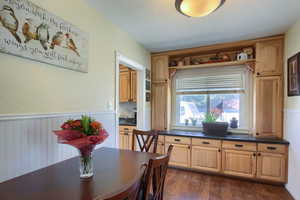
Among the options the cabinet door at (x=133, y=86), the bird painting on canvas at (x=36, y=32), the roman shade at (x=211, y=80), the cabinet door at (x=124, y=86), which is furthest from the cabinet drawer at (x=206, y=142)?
the bird painting on canvas at (x=36, y=32)

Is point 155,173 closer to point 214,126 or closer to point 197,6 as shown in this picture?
point 197,6

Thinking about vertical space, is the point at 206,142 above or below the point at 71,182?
below

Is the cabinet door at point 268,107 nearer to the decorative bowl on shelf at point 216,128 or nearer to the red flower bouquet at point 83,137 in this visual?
the decorative bowl on shelf at point 216,128

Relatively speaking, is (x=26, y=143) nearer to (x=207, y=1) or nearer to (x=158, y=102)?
(x=207, y=1)

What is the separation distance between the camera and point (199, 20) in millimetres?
2295

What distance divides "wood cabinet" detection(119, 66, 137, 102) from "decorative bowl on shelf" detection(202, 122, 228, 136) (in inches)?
71.2

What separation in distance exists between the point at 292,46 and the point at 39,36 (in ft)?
11.0

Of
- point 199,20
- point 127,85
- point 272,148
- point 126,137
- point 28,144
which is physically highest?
point 199,20

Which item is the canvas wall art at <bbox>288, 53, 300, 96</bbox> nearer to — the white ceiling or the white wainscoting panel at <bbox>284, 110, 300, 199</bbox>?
the white wainscoting panel at <bbox>284, 110, 300, 199</bbox>

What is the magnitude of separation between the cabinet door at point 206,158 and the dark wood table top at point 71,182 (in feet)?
6.11

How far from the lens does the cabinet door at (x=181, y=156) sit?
3.12 meters

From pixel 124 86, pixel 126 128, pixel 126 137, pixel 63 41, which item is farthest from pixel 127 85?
pixel 63 41

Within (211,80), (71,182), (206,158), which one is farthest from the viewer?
(211,80)

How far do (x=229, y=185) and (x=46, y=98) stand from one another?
2925 mm
